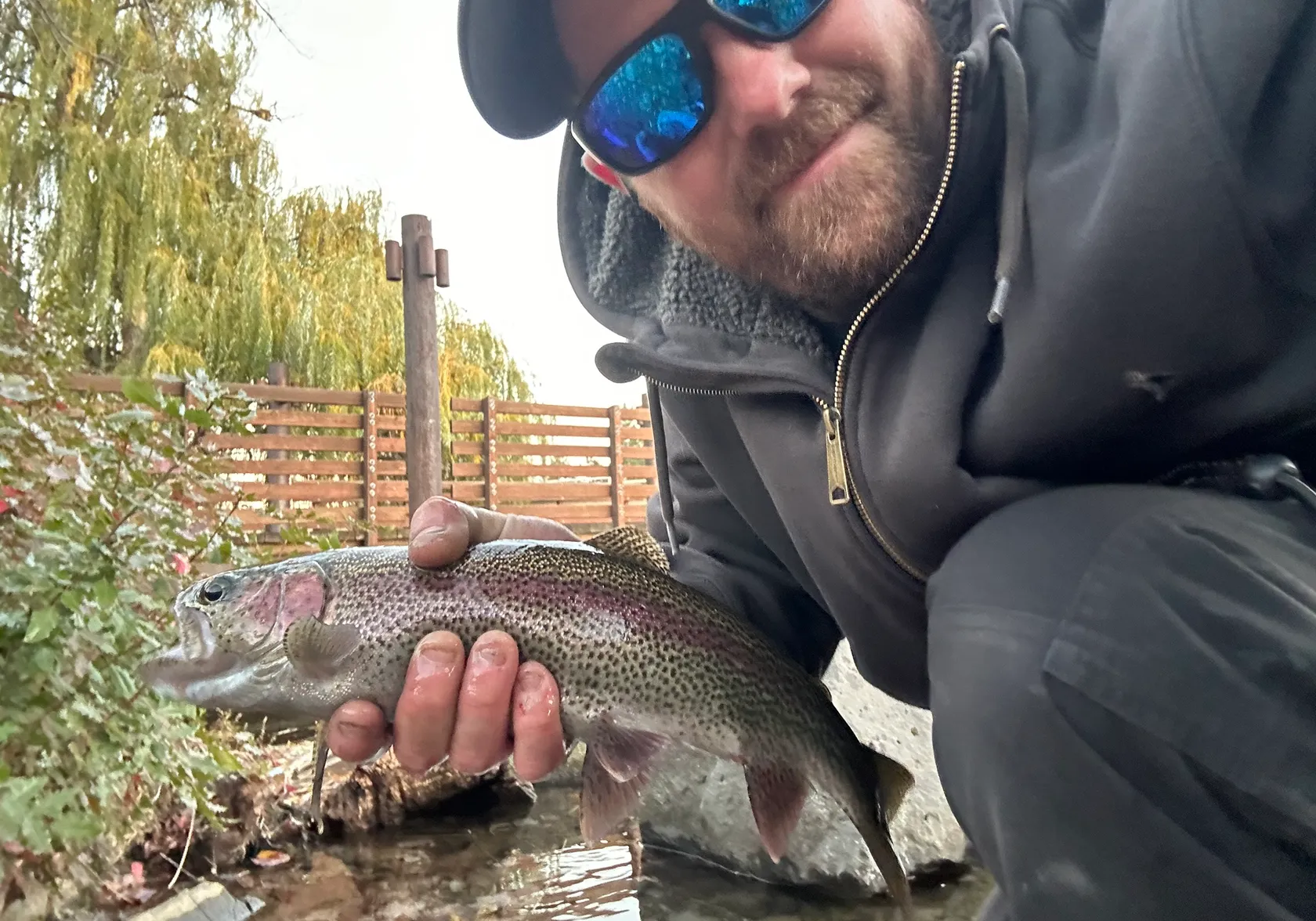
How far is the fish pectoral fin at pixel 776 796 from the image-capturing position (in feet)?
4.69

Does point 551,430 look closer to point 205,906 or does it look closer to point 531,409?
point 531,409

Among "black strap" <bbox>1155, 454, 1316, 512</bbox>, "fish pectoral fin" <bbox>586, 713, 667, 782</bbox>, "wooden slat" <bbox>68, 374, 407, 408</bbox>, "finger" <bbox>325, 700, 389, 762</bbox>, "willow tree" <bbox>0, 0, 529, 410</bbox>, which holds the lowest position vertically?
"fish pectoral fin" <bbox>586, 713, 667, 782</bbox>

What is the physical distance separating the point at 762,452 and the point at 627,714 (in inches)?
18.2

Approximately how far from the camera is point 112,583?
1871 millimetres

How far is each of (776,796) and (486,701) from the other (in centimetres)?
48

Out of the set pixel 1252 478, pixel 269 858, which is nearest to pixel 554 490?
pixel 269 858

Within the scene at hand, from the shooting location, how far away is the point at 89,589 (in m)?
1.80

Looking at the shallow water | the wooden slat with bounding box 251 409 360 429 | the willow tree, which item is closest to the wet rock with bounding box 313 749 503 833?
the shallow water

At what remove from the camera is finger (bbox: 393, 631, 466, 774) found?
53.4 inches

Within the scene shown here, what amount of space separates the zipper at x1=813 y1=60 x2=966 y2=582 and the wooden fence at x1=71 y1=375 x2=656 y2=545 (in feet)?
10.2

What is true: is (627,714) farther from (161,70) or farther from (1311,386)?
(161,70)

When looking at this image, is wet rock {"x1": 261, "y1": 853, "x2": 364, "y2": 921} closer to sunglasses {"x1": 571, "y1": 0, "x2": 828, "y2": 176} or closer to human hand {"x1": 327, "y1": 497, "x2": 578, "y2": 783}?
human hand {"x1": 327, "y1": 497, "x2": 578, "y2": 783}

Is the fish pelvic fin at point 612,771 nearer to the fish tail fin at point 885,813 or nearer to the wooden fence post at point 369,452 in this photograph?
the fish tail fin at point 885,813

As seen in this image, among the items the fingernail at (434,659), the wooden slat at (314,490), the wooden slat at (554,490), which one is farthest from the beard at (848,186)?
the wooden slat at (554,490)
